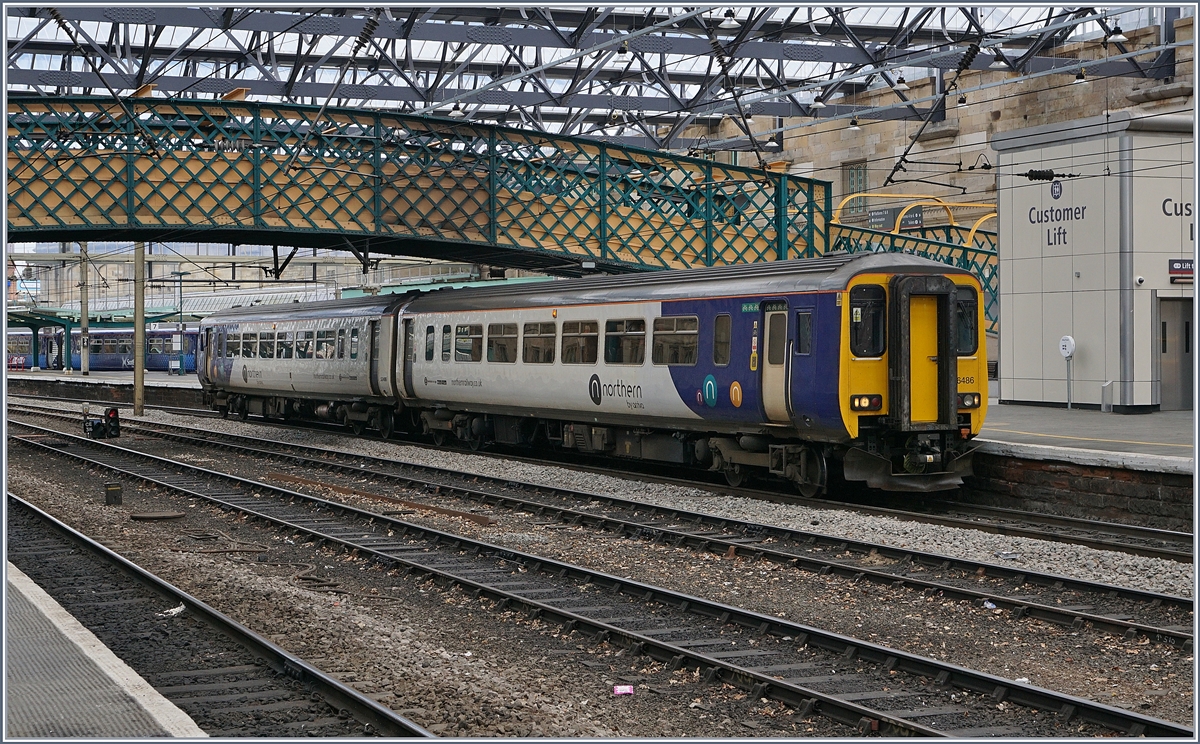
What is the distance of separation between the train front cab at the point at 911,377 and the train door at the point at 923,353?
0.01m

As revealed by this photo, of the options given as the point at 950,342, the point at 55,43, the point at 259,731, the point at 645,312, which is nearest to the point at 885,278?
the point at 950,342

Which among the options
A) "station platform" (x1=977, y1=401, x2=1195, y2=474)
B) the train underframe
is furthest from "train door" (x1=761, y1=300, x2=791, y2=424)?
"station platform" (x1=977, y1=401, x2=1195, y2=474)

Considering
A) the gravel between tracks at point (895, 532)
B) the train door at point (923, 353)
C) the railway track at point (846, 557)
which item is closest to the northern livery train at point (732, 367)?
the train door at point (923, 353)

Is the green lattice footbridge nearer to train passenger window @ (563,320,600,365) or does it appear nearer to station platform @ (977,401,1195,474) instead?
train passenger window @ (563,320,600,365)

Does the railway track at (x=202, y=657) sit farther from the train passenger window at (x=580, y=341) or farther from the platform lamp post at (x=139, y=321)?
the platform lamp post at (x=139, y=321)

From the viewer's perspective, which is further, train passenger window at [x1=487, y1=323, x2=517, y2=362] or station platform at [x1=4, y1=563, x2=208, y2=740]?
train passenger window at [x1=487, y1=323, x2=517, y2=362]

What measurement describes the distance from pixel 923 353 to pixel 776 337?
181 cm

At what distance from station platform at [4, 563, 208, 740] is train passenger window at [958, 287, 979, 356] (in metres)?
11.0

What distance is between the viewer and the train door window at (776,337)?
1573cm

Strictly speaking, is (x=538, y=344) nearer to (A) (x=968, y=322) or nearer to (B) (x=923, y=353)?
(B) (x=923, y=353)

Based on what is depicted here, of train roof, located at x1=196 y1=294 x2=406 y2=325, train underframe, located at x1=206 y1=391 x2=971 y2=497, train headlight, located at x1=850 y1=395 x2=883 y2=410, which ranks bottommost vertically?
train underframe, located at x1=206 y1=391 x2=971 y2=497

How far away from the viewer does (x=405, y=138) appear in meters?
27.3

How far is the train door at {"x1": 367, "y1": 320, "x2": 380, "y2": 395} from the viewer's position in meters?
26.2

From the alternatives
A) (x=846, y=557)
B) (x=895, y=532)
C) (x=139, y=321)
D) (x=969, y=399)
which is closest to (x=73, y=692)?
(x=846, y=557)
